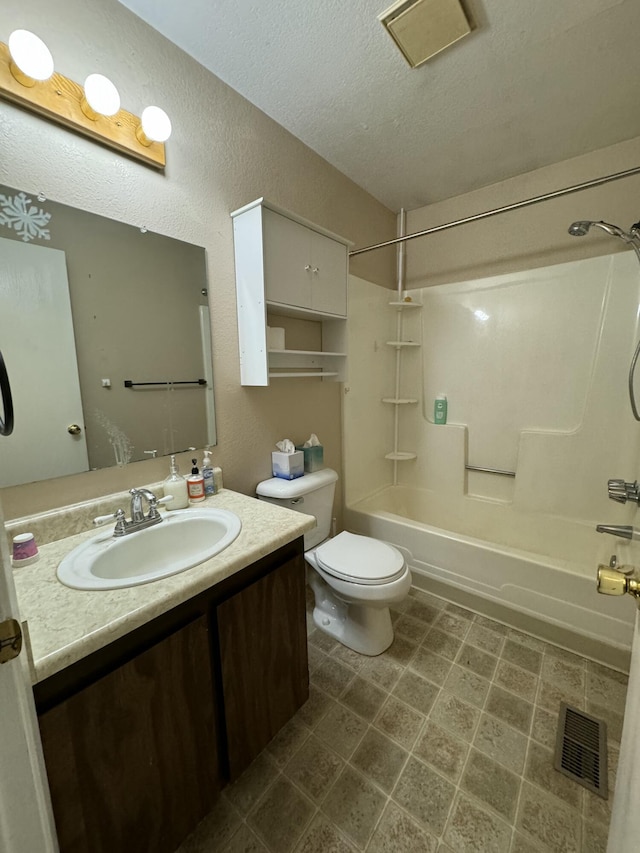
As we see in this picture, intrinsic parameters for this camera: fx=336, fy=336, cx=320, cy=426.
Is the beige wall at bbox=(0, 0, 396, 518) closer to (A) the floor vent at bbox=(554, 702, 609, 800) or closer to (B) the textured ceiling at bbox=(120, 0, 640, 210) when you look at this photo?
(B) the textured ceiling at bbox=(120, 0, 640, 210)

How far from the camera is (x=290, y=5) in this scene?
43.5 inches

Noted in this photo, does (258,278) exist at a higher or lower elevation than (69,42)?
lower

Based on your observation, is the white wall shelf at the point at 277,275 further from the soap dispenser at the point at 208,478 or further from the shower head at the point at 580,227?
the shower head at the point at 580,227

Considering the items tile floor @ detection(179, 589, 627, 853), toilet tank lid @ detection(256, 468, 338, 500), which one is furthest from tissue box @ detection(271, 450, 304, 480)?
tile floor @ detection(179, 589, 627, 853)

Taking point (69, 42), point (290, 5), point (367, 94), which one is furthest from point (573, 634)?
point (69, 42)

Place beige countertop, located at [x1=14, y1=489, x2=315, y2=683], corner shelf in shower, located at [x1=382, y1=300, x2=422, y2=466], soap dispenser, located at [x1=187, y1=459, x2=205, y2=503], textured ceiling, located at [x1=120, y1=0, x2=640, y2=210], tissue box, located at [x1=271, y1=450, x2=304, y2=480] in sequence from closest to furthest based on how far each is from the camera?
beige countertop, located at [x1=14, y1=489, x2=315, y2=683], textured ceiling, located at [x1=120, y1=0, x2=640, y2=210], soap dispenser, located at [x1=187, y1=459, x2=205, y2=503], tissue box, located at [x1=271, y1=450, x2=304, y2=480], corner shelf in shower, located at [x1=382, y1=300, x2=422, y2=466]

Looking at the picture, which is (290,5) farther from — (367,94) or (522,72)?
(522,72)

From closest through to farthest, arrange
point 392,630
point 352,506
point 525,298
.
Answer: point 392,630, point 525,298, point 352,506

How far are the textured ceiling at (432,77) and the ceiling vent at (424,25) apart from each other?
40mm

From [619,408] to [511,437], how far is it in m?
0.55

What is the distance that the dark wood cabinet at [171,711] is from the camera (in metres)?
0.65

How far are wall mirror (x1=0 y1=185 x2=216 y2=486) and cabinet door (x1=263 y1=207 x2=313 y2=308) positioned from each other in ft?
0.88

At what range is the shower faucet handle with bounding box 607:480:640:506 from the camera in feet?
3.71

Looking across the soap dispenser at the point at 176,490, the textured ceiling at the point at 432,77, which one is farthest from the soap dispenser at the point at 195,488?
the textured ceiling at the point at 432,77
